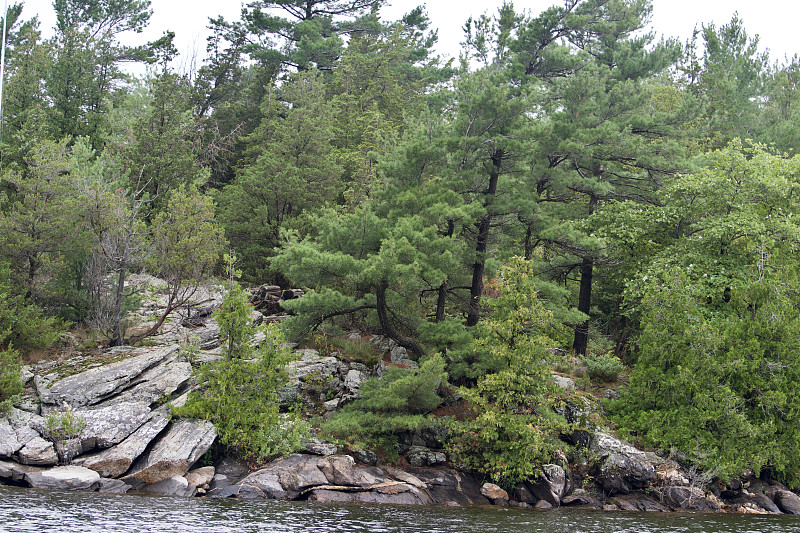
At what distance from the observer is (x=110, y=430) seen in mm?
19844

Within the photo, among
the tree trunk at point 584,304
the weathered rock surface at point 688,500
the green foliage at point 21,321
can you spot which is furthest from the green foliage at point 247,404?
the tree trunk at point 584,304

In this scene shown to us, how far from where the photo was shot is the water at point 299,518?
14.1 meters

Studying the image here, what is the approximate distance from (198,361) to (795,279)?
72.1 feet

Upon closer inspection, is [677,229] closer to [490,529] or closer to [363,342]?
[363,342]

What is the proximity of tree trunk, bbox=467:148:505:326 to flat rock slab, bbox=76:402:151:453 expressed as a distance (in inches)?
487

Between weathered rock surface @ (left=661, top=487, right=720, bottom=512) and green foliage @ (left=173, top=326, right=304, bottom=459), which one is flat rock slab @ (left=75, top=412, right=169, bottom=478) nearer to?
green foliage @ (left=173, top=326, right=304, bottom=459)

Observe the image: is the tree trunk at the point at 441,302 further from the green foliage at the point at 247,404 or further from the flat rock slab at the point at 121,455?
the flat rock slab at the point at 121,455

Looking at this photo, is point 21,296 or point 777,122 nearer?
point 21,296

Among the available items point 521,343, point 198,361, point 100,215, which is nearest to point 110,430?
point 198,361

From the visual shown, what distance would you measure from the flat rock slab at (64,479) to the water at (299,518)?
1.91 ft

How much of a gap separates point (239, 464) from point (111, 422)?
4074mm

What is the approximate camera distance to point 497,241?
87.0ft

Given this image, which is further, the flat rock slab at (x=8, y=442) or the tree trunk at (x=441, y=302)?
the tree trunk at (x=441, y=302)

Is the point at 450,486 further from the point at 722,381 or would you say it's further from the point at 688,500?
the point at 722,381
